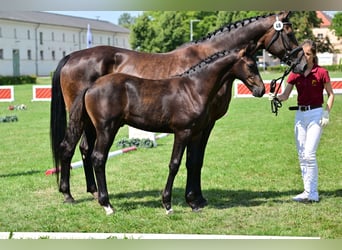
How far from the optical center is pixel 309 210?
6441 mm

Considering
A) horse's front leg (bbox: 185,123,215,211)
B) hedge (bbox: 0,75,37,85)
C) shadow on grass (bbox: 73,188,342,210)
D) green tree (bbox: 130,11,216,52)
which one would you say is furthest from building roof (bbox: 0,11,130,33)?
horse's front leg (bbox: 185,123,215,211)

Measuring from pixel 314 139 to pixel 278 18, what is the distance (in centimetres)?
161

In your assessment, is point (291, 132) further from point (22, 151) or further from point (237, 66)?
point (237, 66)

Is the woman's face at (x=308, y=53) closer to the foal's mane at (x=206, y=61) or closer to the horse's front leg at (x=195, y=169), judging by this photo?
the foal's mane at (x=206, y=61)

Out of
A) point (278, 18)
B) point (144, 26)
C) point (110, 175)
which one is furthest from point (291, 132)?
point (144, 26)

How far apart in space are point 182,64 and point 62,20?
41.2 meters

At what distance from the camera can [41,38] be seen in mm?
48281

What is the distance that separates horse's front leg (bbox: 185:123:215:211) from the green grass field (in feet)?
0.47

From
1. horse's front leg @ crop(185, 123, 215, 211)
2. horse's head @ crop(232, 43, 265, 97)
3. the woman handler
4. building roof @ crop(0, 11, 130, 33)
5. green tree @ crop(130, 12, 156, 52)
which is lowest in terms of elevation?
building roof @ crop(0, 11, 130, 33)

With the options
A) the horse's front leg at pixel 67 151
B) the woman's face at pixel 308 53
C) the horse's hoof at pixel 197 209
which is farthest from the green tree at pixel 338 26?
the horse's front leg at pixel 67 151

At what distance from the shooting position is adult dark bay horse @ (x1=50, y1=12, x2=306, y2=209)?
6668mm

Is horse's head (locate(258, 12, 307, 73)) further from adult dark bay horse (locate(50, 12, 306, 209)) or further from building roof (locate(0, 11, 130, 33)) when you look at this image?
building roof (locate(0, 11, 130, 33))

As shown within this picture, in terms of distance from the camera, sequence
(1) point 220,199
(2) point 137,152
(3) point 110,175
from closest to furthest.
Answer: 1. (1) point 220,199
2. (3) point 110,175
3. (2) point 137,152

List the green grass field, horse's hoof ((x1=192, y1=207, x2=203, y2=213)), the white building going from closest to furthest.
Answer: the green grass field
horse's hoof ((x1=192, y1=207, x2=203, y2=213))
the white building
